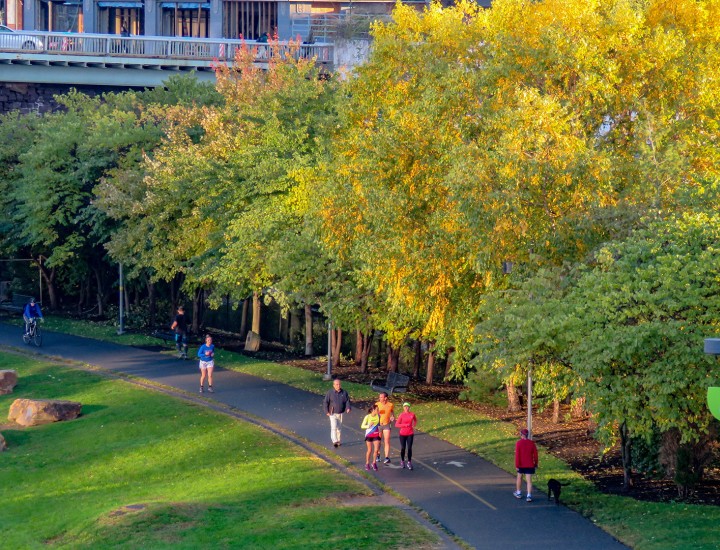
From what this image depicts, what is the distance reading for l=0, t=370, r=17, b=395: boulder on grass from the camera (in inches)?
1240

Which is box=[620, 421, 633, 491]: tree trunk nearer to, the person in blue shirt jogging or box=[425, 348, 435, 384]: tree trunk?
box=[425, 348, 435, 384]: tree trunk

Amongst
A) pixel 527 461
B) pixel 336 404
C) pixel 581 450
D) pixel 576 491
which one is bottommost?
pixel 576 491

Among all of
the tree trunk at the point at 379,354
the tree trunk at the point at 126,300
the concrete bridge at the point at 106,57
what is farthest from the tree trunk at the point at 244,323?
the concrete bridge at the point at 106,57

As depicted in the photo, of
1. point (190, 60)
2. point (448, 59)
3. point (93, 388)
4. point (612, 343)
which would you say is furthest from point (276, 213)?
point (190, 60)

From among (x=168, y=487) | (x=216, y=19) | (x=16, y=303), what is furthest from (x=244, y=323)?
(x=216, y=19)

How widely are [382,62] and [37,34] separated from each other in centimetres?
3973

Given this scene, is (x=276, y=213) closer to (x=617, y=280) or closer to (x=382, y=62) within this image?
(x=382, y=62)

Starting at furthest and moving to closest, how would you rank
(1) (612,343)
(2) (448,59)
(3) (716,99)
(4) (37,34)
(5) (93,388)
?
(4) (37,34)
(5) (93,388)
(2) (448,59)
(3) (716,99)
(1) (612,343)

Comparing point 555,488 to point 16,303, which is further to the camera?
point 16,303

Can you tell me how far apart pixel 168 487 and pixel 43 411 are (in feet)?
27.6

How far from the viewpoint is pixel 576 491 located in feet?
61.1

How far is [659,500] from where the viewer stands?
18.0 m

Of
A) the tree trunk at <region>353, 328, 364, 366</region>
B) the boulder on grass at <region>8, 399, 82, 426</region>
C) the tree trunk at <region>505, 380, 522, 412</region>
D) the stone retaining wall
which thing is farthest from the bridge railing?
the tree trunk at <region>505, 380, 522, 412</region>

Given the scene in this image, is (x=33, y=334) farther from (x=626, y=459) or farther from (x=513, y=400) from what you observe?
(x=626, y=459)
